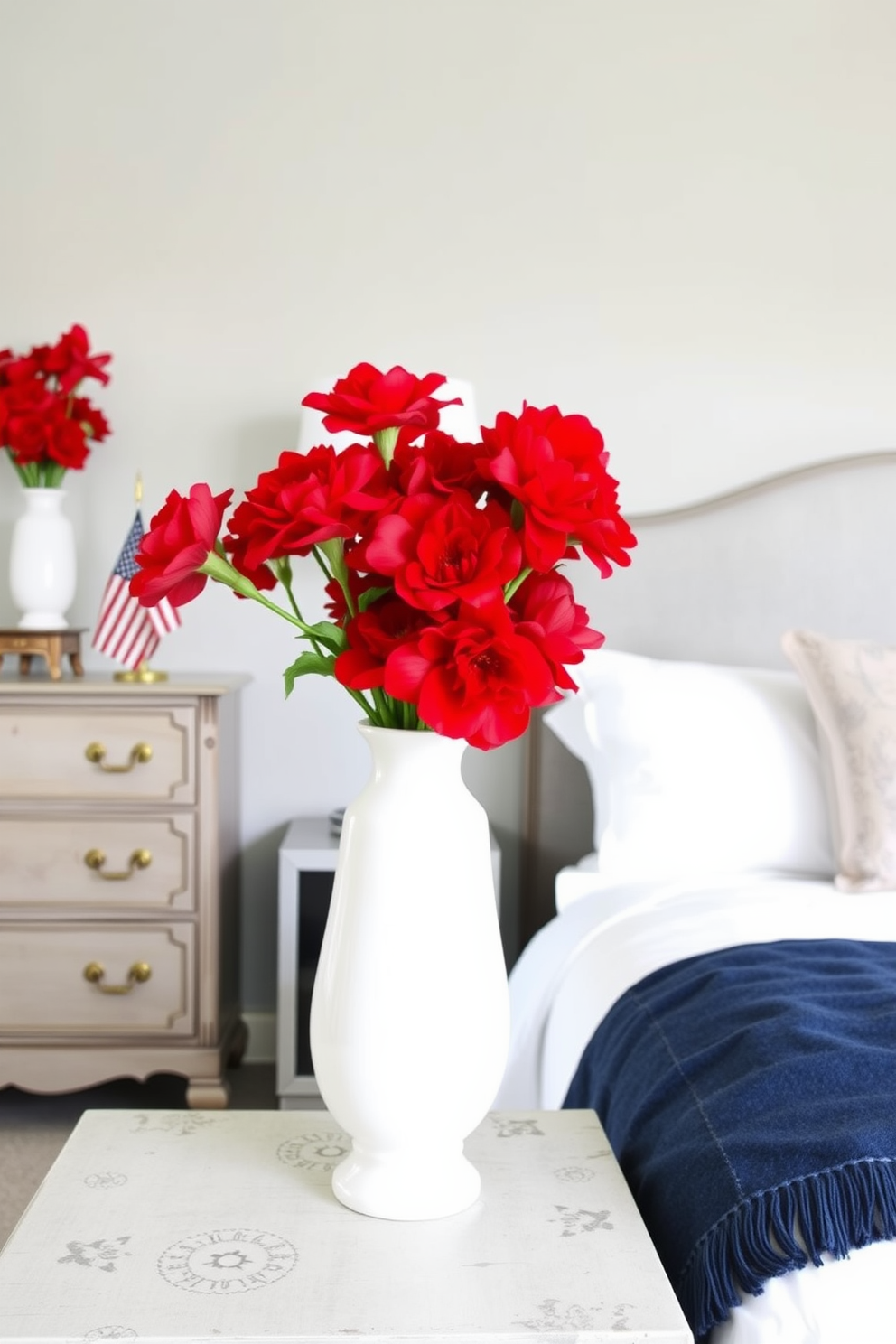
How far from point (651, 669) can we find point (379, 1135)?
1.42 m

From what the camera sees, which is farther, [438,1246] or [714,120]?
[714,120]

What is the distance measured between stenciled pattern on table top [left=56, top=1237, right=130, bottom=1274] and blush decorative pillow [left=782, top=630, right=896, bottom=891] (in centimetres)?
134

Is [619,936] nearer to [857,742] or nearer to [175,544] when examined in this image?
[857,742]

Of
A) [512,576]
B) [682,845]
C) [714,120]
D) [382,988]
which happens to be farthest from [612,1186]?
[714,120]

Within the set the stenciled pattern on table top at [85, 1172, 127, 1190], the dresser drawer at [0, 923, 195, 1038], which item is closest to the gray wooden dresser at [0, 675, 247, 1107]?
the dresser drawer at [0, 923, 195, 1038]

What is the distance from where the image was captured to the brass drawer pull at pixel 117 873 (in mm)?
2357

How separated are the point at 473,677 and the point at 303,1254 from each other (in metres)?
0.45

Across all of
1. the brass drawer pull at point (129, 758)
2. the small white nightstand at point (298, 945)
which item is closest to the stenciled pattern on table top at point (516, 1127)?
the small white nightstand at point (298, 945)

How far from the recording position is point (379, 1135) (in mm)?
966

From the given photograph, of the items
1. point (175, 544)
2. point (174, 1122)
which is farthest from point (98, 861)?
point (175, 544)

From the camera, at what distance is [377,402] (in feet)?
3.02

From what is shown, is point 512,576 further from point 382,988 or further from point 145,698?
point 145,698

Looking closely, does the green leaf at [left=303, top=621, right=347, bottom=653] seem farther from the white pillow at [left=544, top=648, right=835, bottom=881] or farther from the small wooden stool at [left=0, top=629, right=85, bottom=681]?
the small wooden stool at [left=0, top=629, right=85, bottom=681]

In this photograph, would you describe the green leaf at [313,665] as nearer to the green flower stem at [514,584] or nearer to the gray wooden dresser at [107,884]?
the green flower stem at [514,584]
